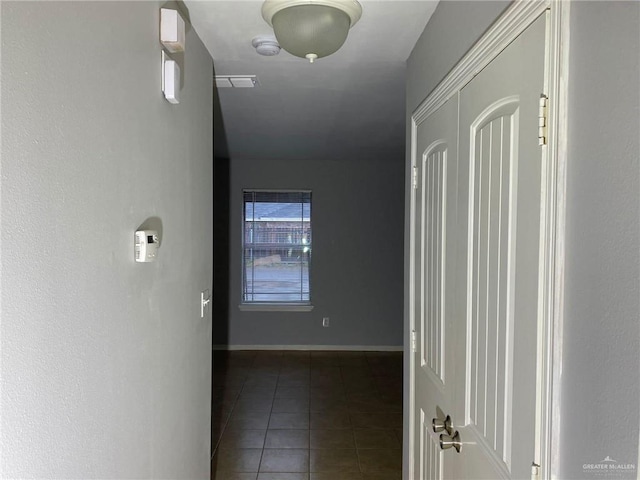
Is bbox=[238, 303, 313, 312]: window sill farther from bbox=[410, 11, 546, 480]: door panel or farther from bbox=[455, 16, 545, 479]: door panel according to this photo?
bbox=[455, 16, 545, 479]: door panel

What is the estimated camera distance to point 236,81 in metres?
2.54

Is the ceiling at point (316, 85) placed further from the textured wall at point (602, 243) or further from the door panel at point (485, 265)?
the textured wall at point (602, 243)

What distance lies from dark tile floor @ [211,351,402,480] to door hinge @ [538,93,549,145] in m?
2.52

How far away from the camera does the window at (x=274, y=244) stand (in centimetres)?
565

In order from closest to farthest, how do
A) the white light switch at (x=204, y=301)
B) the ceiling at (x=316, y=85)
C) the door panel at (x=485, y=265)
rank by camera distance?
the door panel at (x=485, y=265) < the ceiling at (x=316, y=85) < the white light switch at (x=204, y=301)

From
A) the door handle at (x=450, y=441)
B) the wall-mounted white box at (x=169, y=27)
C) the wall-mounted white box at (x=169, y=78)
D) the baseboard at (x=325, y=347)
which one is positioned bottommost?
the baseboard at (x=325, y=347)

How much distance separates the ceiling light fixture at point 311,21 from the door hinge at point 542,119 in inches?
30.5

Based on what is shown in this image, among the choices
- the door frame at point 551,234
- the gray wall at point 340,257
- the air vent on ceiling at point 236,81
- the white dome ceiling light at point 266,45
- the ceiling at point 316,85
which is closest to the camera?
the door frame at point 551,234

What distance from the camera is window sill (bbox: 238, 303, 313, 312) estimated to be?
5.65m

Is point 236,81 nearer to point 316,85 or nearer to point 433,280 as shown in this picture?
point 316,85

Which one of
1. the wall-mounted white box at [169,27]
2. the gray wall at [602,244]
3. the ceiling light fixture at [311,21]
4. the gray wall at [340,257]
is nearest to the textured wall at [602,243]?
the gray wall at [602,244]

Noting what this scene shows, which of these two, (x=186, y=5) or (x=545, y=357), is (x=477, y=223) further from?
(x=186, y=5)

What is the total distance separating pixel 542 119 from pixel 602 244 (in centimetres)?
29

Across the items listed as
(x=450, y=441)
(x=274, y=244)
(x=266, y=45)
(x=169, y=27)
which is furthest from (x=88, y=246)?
(x=274, y=244)
